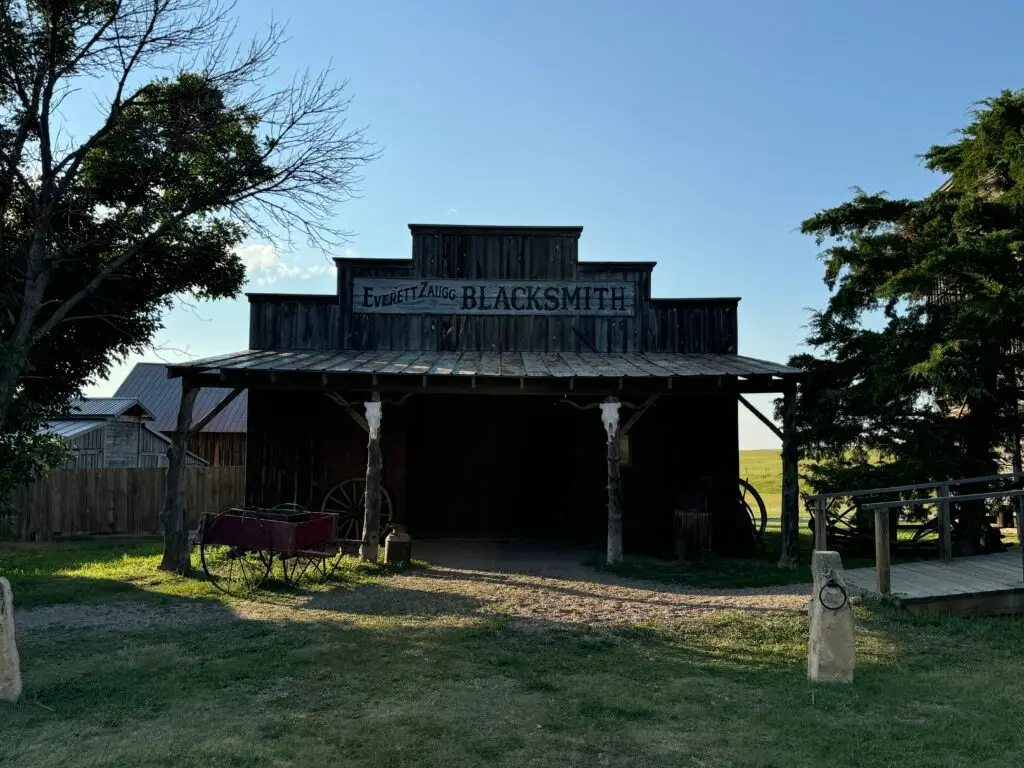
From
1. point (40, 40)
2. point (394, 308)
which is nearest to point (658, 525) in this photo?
point (394, 308)

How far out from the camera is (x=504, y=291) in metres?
15.3

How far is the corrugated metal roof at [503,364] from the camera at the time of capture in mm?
12023

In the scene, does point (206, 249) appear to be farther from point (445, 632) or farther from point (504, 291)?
point (445, 632)

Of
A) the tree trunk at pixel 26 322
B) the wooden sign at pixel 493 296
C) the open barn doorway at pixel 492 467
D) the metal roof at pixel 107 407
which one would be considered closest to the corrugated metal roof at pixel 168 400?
the metal roof at pixel 107 407

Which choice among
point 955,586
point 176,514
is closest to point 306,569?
point 176,514

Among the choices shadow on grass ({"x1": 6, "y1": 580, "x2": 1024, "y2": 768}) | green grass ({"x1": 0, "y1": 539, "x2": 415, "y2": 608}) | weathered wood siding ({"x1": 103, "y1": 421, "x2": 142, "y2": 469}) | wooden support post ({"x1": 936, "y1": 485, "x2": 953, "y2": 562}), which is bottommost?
green grass ({"x1": 0, "y1": 539, "x2": 415, "y2": 608})

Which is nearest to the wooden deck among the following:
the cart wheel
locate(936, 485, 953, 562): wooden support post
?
locate(936, 485, 953, 562): wooden support post

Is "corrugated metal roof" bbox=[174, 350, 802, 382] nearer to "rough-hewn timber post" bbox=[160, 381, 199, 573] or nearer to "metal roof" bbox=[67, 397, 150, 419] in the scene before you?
"rough-hewn timber post" bbox=[160, 381, 199, 573]

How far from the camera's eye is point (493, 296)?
15.3 m

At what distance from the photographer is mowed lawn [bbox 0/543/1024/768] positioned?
478cm

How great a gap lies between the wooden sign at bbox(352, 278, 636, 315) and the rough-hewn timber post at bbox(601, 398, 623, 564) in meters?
3.40

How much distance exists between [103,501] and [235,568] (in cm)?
895

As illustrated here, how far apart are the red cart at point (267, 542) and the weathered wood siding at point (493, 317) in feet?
15.7

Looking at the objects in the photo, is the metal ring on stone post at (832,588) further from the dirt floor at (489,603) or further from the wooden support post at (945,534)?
the wooden support post at (945,534)
